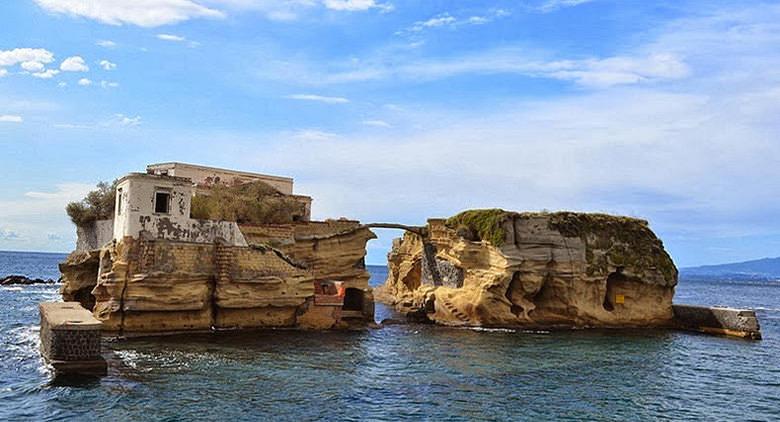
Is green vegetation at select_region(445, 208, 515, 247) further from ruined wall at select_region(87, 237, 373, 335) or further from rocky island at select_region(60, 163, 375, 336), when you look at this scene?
ruined wall at select_region(87, 237, 373, 335)

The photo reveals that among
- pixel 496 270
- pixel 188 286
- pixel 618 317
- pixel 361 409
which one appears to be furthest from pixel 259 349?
pixel 618 317

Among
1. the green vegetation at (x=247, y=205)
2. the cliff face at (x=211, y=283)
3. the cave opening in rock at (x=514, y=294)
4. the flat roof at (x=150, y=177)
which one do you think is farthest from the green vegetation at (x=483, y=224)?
the flat roof at (x=150, y=177)

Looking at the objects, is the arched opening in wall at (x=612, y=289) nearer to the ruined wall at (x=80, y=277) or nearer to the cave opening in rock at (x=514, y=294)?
the cave opening in rock at (x=514, y=294)

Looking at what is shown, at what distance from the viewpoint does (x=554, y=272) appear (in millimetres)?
41219

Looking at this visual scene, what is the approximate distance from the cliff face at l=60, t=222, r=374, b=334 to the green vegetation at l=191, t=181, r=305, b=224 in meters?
0.88

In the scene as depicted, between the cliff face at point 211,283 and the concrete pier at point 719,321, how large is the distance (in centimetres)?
2125

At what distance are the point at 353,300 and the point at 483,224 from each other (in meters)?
10.1

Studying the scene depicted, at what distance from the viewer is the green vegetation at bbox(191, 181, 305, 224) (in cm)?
Result: 3469

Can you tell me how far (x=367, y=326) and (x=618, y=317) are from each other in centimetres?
1621

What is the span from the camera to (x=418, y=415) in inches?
741

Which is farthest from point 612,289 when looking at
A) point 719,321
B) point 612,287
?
point 719,321

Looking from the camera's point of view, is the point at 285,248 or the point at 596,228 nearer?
the point at 285,248

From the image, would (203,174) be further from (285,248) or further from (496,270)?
(496,270)

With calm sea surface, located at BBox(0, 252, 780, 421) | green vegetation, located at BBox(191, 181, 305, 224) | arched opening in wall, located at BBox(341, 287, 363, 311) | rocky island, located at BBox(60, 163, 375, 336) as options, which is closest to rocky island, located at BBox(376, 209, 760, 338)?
arched opening in wall, located at BBox(341, 287, 363, 311)
